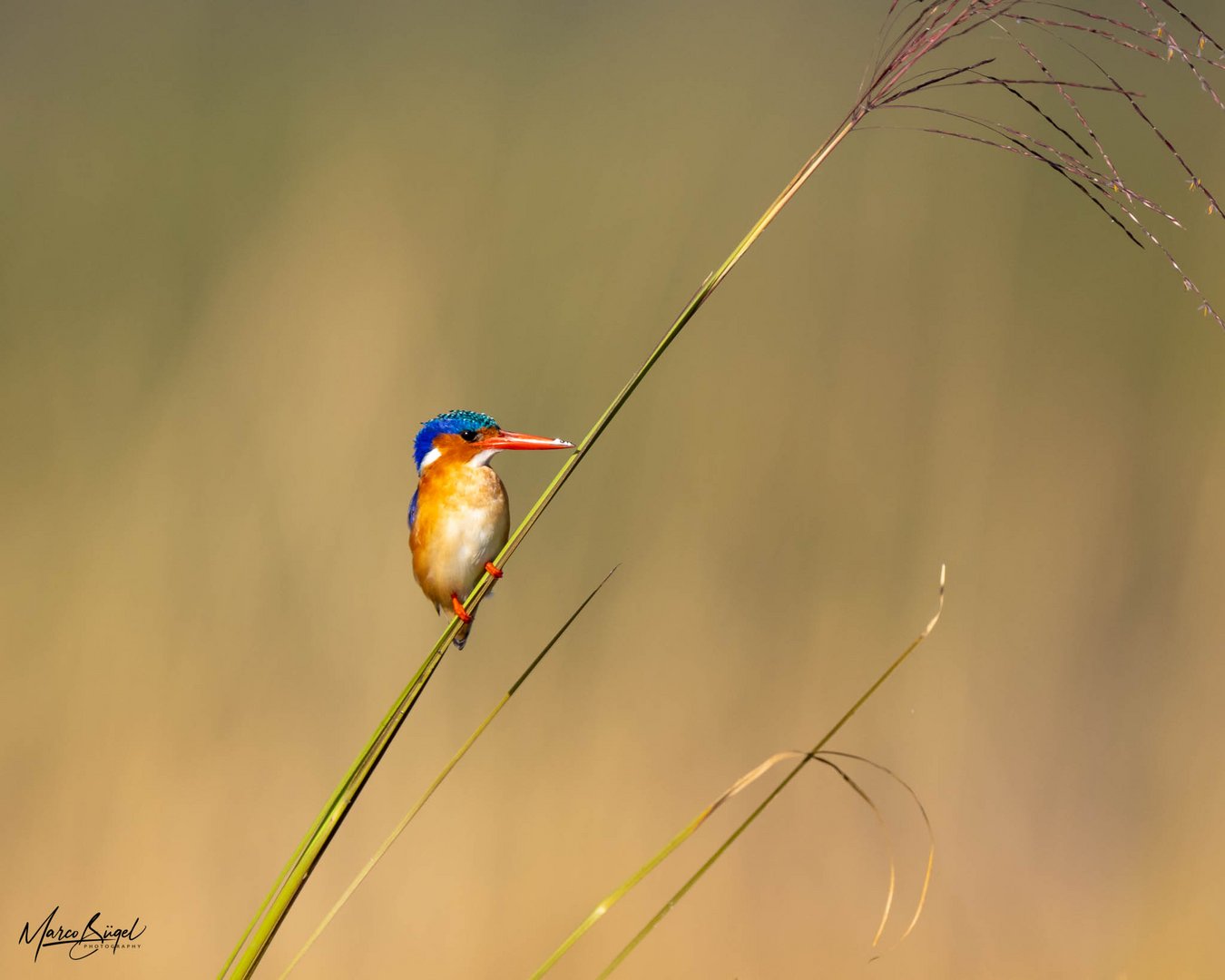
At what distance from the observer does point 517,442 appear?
1.67m

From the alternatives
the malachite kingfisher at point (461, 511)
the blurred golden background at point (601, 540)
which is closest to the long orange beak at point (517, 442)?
the malachite kingfisher at point (461, 511)

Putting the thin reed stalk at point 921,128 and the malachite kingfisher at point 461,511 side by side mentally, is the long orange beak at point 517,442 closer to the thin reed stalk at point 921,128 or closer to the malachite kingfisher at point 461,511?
the malachite kingfisher at point 461,511

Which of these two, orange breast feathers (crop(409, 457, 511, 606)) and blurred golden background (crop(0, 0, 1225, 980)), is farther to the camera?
blurred golden background (crop(0, 0, 1225, 980))

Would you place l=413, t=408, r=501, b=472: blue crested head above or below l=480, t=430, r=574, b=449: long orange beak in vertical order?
below

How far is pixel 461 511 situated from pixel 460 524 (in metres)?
0.02

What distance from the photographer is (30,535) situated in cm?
242

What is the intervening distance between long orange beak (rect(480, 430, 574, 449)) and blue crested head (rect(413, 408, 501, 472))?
42 millimetres

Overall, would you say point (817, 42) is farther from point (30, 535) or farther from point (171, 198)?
point (30, 535)
